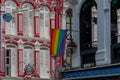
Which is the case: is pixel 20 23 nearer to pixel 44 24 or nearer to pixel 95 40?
pixel 44 24

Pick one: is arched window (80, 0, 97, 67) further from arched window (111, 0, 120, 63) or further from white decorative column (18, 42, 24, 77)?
white decorative column (18, 42, 24, 77)

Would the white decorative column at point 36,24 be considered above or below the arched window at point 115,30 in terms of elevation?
above

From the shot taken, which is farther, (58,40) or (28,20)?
(28,20)

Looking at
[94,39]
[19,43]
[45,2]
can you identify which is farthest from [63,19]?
[94,39]

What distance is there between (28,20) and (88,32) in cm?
2989

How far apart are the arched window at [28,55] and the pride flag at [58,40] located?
29.7m

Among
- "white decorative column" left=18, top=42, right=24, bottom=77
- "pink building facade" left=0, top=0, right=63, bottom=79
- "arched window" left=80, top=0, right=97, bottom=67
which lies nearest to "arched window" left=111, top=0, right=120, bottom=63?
"arched window" left=80, top=0, right=97, bottom=67

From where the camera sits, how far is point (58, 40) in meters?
26.1

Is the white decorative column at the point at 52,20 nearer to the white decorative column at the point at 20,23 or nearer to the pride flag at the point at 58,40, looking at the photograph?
A: the white decorative column at the point at 20,23

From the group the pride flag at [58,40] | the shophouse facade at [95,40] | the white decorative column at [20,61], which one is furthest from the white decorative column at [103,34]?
the white decorative column at [20,61]

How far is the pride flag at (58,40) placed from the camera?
1021 inches

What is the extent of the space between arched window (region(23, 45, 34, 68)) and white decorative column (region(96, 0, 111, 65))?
30.9m

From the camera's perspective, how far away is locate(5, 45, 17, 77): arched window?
54531 mm

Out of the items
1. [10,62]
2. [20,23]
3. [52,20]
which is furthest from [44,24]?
[10,62]
